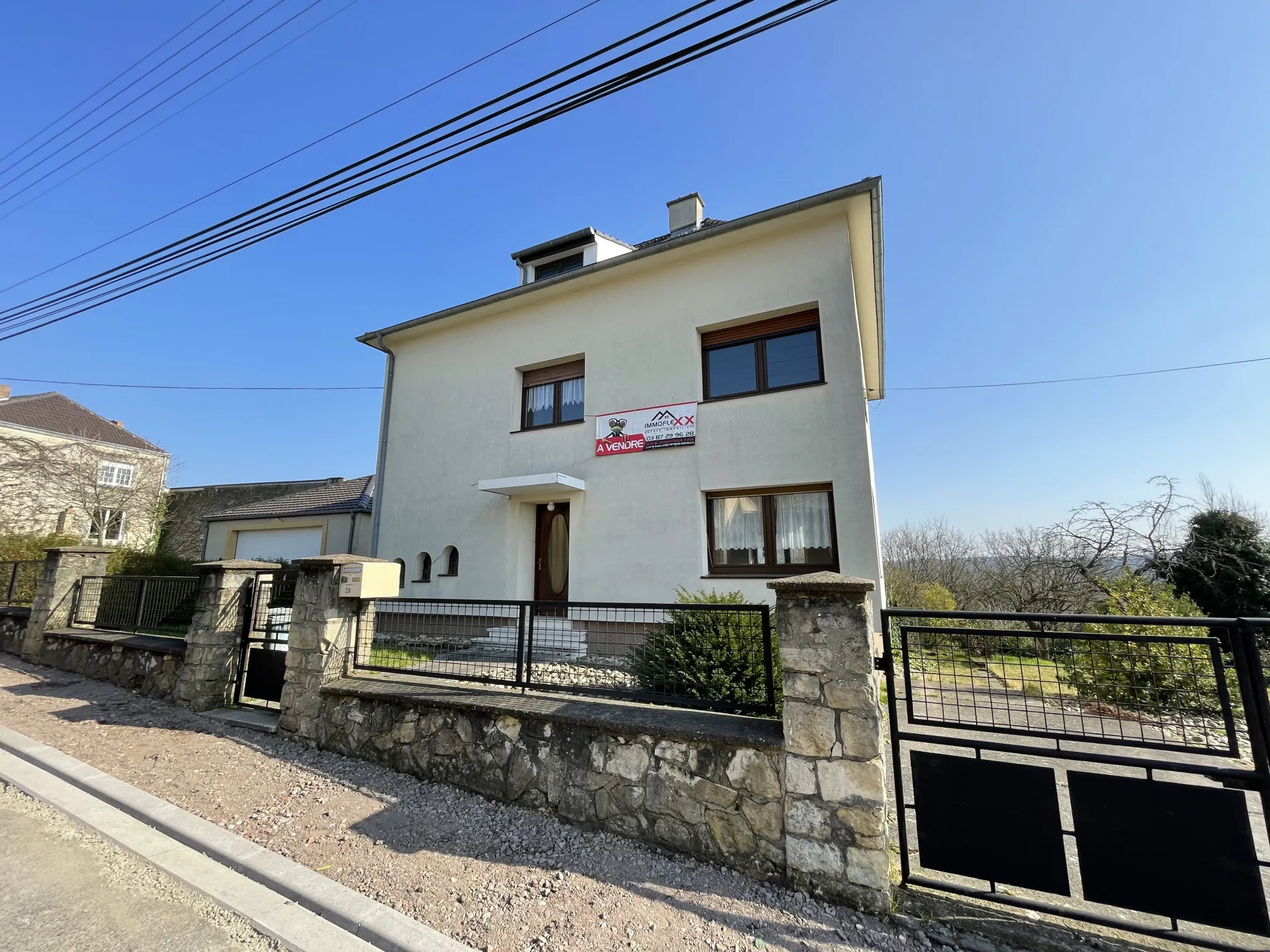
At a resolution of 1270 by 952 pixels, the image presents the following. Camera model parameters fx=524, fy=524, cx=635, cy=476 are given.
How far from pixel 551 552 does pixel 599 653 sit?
526 cm

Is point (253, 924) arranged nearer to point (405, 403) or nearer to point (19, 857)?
point (19, 857)

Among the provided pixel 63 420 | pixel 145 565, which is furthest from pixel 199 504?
pixel 145 565

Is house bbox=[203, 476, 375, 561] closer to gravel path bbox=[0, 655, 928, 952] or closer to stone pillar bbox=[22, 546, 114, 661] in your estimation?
stone pillar bbox=[22, 546, 114, 661]

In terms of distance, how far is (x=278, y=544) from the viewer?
1347 cm

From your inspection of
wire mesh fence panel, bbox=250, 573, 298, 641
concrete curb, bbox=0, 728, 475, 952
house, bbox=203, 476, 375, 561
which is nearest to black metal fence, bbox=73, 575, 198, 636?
wire mesh fence panel, bbox=250, 573, 298, 641

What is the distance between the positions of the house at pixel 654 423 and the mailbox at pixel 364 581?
151 inches

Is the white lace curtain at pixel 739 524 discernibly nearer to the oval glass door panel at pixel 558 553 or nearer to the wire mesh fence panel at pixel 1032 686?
the oval glass door panel at pixel 558 553

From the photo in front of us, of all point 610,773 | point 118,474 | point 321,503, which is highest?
point 118,474

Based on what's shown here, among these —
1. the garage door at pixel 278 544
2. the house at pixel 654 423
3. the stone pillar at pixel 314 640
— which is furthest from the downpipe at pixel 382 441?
the stone pillar at pixel 314 640

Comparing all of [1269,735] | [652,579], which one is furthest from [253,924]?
[652,579]

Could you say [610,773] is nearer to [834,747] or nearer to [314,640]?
[834,747]

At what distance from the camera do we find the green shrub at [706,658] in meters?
3.99

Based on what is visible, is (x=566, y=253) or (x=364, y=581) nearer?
(x=364, y=581)

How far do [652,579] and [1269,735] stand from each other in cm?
633
